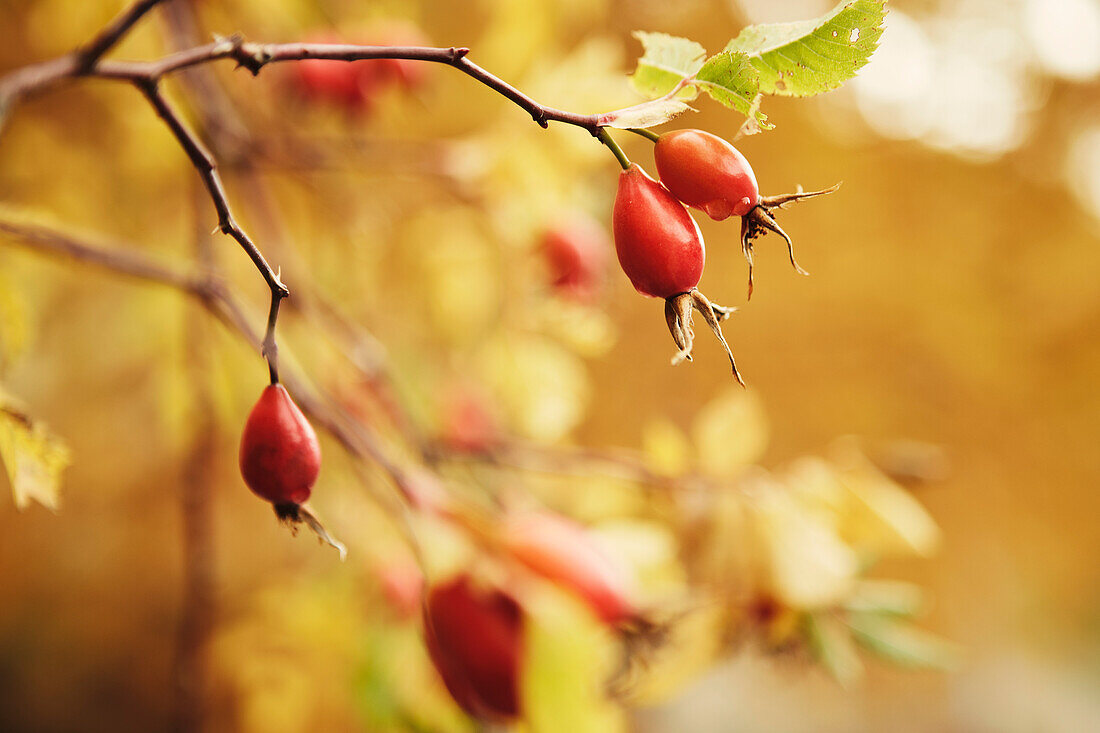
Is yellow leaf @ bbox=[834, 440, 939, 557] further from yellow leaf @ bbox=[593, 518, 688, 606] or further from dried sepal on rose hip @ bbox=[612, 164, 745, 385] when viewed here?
dried sepal on rose hip @ bbox=[612, 164, 745, 385]

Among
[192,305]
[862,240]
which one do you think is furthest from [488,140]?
[862,240]

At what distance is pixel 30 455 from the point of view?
0.61 ft

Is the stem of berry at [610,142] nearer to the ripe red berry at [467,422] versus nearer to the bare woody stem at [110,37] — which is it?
the bare woody stem at [110,37]

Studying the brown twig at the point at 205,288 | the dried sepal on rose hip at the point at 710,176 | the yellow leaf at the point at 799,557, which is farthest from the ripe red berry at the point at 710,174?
the yellow leaf at the point at 799,557

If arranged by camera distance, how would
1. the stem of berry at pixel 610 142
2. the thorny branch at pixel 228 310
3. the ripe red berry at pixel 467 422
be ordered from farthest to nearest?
the ripe red berry at pixel 467 422 < the thorny branch at pixel 228 310 < the stem of berry at pixel 610 142

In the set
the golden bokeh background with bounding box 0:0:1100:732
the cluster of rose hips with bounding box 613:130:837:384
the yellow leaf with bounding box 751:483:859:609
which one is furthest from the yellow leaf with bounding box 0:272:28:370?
the yellow leaf with bounding box 751:483:859:609

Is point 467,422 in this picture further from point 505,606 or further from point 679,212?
point 679,212

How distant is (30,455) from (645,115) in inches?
6.9

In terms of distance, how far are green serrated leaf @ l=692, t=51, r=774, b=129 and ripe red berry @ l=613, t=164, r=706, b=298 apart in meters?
0.03

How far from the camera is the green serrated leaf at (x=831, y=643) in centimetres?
32

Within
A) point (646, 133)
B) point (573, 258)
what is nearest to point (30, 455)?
point (646, 133)

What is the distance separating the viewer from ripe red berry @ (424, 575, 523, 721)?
0.27 meters

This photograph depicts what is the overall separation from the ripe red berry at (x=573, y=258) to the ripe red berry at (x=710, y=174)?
0.28 meters

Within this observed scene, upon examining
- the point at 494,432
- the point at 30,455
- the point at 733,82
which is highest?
the point at 494,432
